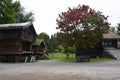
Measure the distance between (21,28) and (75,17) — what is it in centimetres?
844

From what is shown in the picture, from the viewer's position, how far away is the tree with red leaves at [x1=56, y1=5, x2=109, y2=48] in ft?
136

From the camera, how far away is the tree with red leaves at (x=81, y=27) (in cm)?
4156

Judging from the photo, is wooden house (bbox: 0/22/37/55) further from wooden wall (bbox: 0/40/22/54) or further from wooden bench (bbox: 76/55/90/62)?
wooden bench (bbox: 76/55/90/62)

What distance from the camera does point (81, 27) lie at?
139 feet

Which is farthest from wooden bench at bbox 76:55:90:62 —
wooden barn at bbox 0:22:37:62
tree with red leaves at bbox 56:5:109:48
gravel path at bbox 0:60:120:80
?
gravel path at bbox 0:60:120:80

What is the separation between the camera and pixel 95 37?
41812 mm

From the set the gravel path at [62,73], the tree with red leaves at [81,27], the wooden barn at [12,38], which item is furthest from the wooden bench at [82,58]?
the gravel path at [62,73]

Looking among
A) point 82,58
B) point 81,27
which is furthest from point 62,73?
point 81,27

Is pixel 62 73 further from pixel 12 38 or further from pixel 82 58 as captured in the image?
pixel 12 38

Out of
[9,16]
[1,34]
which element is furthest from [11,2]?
[1,34]

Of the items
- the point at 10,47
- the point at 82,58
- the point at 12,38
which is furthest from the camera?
the point at 10,47

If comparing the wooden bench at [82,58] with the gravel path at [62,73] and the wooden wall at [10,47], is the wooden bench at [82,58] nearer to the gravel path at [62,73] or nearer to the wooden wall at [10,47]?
the wooden wall at [10,47]

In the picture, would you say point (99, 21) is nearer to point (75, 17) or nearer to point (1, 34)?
point (75, 17)

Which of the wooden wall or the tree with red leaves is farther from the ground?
the tree with red leaves
